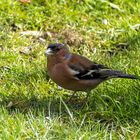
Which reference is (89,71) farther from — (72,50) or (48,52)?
(72,50)

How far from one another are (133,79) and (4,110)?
147 cm

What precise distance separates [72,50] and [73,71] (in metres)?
1.49

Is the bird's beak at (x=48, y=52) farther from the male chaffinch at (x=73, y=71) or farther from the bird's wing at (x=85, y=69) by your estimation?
the bird's wing at (x=85, y=69)

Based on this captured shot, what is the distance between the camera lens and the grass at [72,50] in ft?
16.8

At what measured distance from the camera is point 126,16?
26.3ft

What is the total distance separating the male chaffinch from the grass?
0.17 meters

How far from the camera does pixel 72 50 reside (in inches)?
283

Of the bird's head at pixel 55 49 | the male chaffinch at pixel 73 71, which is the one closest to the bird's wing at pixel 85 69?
the male chaffinch at pixel 73 71

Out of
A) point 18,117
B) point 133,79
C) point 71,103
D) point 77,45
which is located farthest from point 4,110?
point 77,45

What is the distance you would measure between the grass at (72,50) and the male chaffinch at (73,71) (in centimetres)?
17

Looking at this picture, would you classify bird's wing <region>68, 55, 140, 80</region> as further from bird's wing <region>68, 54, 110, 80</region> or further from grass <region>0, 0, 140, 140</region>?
grass <region>0, 0, 140, 140</region>

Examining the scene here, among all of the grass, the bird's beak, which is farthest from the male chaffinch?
the grass

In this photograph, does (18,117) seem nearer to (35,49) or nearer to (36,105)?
(36,105)

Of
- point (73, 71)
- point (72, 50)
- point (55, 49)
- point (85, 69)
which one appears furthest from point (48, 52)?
point (72, 50)
